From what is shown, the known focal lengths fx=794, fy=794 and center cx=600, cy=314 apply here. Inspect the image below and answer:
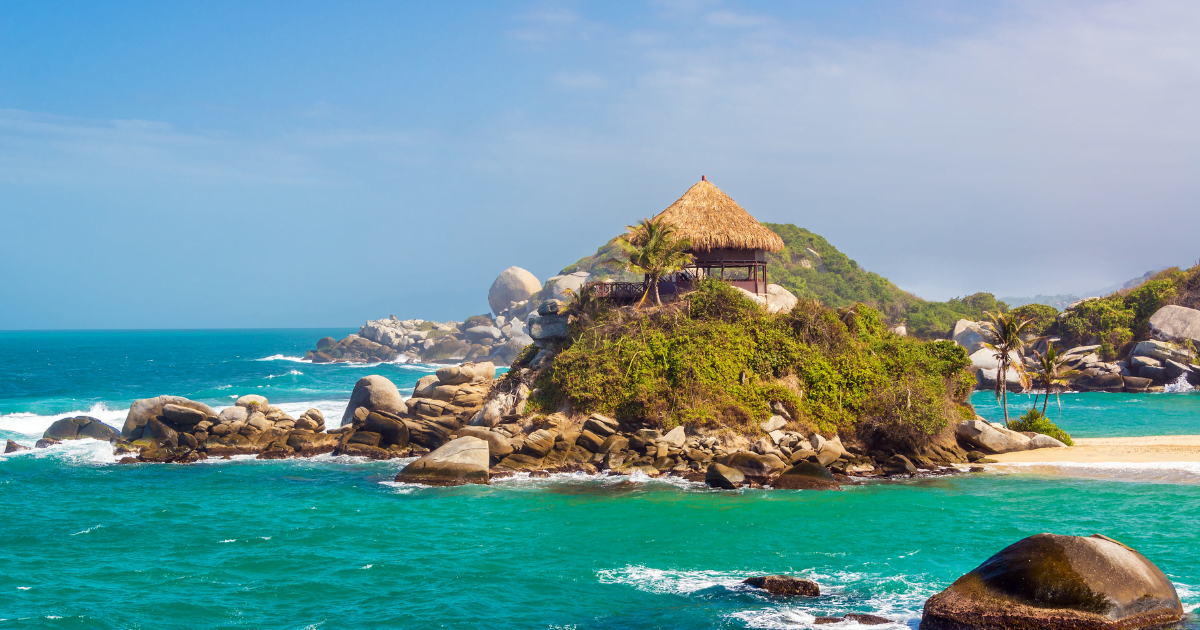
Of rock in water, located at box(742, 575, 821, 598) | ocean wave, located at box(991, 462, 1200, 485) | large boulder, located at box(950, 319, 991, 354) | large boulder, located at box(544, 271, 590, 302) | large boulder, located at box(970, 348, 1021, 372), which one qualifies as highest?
large boulder, located at box(544, 271, 590, 302)

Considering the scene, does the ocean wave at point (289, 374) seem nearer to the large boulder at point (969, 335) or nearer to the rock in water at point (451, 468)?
the rock in water at point (451, 468)

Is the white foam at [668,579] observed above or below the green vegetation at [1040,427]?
below

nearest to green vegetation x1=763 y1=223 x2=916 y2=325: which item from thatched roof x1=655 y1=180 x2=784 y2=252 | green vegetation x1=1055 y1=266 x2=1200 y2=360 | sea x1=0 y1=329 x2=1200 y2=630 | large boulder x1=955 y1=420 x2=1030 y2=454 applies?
green vegetation x1=1055 y1=266 x2=1200 y2=360

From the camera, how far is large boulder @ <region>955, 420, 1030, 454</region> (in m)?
30.1

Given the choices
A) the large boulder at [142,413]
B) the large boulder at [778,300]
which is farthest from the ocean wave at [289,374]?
the large boulder at [778,300]

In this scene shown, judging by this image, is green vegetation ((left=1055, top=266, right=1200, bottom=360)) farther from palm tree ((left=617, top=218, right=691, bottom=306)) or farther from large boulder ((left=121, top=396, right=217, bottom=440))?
large boulder ((left=121, top=396, right=217, bottom=440))

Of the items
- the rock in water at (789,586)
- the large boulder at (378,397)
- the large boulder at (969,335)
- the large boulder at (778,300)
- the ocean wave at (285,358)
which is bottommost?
the rock in water at (789,586)

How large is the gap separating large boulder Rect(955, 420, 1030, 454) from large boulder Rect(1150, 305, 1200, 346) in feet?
111

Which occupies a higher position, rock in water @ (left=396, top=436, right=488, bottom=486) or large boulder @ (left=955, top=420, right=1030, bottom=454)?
large boulder @ (left=955, top=420, right=1030, bottom=454)

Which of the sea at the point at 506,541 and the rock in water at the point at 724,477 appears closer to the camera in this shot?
the sea at the point at 506,541

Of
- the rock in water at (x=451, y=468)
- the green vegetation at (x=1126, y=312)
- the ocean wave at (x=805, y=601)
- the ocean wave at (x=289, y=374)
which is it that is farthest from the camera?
the ocean wave at (x=289, y=374)

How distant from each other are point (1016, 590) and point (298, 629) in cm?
1231

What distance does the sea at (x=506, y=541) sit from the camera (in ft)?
49.3

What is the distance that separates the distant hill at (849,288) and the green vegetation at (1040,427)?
44.2 m
